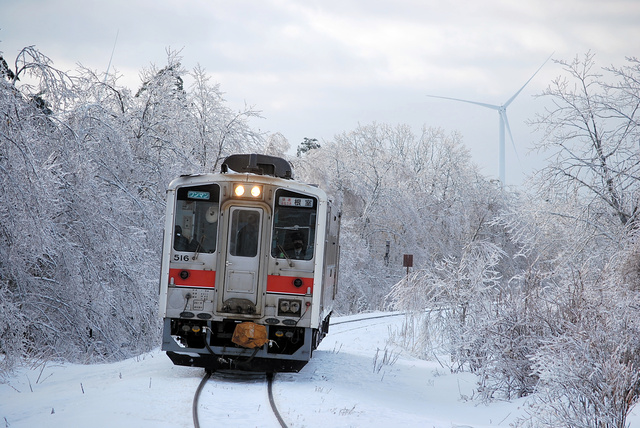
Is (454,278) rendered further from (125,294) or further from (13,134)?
(13,134)

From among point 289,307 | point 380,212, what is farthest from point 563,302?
point 380,212

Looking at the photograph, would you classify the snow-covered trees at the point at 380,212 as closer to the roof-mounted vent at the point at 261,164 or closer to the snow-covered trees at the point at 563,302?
the snow-covered trees at the point at 563,302

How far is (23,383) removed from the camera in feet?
31.3

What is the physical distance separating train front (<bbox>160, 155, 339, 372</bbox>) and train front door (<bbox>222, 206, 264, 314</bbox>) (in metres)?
0.01

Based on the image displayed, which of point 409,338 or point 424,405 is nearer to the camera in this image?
point 424,405

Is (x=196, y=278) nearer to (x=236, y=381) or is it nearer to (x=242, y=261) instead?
(x=242, y=261)

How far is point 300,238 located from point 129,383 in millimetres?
3040

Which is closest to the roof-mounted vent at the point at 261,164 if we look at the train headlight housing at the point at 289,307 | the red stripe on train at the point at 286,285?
the red stripe on train at the point at 286,285

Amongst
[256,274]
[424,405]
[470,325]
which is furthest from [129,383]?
[470,325]

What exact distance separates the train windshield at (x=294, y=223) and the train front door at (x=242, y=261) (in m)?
0.27

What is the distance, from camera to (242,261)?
9617mm

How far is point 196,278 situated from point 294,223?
5.25ft

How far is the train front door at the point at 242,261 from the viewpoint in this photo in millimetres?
9547

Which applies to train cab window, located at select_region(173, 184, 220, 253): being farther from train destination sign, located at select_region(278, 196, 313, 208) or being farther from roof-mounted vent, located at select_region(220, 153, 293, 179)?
roof-mounted vent, located at select_region(220, 153, 293, 179)
